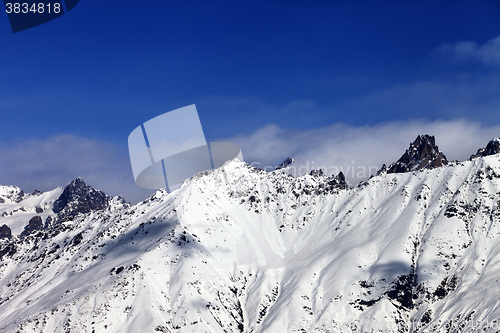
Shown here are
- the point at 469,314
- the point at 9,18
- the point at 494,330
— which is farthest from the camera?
the point at 469,314

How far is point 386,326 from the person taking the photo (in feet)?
641

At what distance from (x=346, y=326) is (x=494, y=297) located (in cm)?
6654

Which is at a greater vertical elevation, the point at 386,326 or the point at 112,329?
the point at 112,329

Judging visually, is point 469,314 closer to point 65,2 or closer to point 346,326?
point 346,326

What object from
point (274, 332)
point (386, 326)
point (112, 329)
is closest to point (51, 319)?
point (112, 329)

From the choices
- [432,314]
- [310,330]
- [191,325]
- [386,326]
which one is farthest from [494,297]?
[191,325]

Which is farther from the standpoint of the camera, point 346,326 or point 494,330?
point 346,326

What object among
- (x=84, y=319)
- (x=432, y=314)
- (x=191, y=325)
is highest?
(x=84, y=319)

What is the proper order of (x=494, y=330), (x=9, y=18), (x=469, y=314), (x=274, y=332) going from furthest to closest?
(x=274, y=332), (x=469, y=314), (x=494, y=330), (x=9, y=18)

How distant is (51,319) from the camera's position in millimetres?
196625

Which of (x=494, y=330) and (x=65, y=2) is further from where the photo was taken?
(x=494, y=330)

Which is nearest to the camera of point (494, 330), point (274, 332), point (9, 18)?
point (9, 18)

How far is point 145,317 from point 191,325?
21854 millimetres

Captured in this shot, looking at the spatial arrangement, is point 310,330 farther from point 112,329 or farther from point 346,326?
point 112,329
